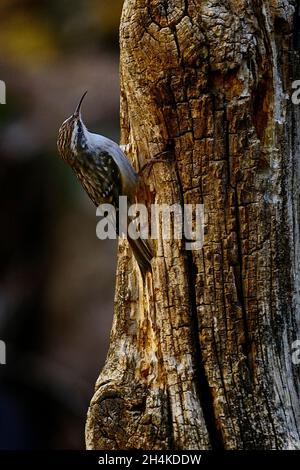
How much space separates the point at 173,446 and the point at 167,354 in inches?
16.9

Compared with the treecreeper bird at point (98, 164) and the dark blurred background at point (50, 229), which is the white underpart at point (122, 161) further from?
the dark blurred background at point (50, 229)

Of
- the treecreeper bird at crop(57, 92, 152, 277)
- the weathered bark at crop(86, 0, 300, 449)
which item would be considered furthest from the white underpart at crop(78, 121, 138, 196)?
the weathered bark at crop(86, 0, 300, 449)

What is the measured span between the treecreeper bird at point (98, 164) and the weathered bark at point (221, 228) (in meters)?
0.43

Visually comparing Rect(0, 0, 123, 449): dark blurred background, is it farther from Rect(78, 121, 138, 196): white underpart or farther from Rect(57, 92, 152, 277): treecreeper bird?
A: Rect(78, 121, 138, 196): white underpart

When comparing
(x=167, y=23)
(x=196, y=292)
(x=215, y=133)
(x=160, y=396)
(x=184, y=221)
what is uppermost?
(x=167, y=23)

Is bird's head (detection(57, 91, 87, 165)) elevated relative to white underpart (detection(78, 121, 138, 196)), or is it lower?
elevated

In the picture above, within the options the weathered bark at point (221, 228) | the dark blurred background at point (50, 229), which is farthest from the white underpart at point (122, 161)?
the dark blurred background at point (50, 229)

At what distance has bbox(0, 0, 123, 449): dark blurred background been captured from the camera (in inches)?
391

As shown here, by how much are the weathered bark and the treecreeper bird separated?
1.42ft

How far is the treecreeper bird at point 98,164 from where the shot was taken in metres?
4.98

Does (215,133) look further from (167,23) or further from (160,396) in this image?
(160,396)

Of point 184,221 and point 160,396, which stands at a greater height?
point 184,221

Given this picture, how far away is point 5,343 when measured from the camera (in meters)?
9.90
